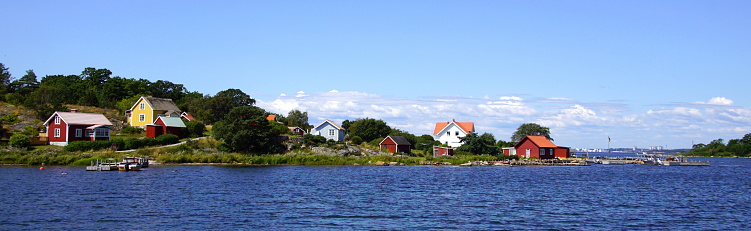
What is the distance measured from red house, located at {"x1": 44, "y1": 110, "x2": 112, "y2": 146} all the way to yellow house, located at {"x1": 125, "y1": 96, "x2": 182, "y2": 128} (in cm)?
935

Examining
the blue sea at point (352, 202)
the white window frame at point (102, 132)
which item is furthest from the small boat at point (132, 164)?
the white window frame at point (102, 132)

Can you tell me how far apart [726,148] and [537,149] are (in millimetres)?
121544

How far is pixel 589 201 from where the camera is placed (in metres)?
37.4

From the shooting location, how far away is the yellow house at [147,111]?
84.9 metres

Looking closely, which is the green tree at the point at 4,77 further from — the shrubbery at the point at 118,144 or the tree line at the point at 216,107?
the shrubbery at the point at 118,144

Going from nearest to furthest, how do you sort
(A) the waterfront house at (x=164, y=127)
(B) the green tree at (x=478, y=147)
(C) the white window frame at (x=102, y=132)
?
(C) the white window frame at (x=102, y=132) → (A) the waterfront house at (x=164, y=127) → (B) the green tree at (x=478, y=147)

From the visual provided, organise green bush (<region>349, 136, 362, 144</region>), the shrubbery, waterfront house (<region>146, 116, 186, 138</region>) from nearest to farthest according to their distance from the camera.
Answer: the shrubbery, waterfront house (<region>146, 116, 186, 138</region>), green bush (<region>349, 136, 362, 144</region>)

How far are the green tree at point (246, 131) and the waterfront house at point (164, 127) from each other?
7.73m

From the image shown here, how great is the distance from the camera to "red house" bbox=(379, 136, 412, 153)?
278 ft

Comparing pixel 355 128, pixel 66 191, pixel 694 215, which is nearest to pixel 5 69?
pixel 355 128

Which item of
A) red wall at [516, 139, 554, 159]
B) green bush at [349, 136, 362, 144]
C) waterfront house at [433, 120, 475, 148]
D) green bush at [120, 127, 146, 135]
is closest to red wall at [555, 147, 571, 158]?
red wall at [516, 139, 554, 159]

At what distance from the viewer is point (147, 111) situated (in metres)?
85.2

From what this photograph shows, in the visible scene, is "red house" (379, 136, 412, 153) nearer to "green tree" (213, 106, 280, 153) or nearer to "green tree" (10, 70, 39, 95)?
"green tree" (213, 106, 280, 153)

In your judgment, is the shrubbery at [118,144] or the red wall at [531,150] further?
the red wall at [531,150]
